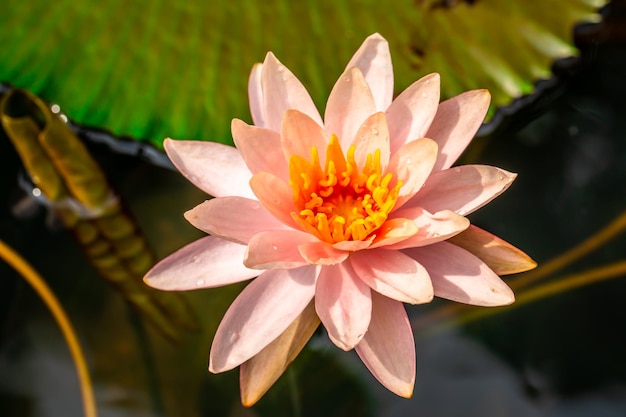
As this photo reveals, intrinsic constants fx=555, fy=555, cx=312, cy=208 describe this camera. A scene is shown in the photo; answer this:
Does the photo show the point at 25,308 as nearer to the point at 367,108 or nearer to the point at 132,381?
the point at 132,381

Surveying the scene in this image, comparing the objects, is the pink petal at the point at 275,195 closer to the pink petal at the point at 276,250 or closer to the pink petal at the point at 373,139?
the pink petal at the point at 276,250

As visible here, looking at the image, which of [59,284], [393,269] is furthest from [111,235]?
[393,269]

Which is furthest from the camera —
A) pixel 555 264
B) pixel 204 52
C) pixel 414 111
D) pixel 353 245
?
pixel 555 264

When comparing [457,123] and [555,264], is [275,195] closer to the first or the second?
[457,123]

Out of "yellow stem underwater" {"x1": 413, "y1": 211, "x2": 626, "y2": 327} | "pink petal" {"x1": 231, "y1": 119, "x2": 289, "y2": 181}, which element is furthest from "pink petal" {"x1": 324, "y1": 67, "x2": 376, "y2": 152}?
"yellow stem underwater" {"x1": 413, "y1": 211, "x2": 626, "y2": 327}

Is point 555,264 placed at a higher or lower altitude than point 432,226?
lower

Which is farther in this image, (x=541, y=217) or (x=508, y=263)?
(x=541, y=217)

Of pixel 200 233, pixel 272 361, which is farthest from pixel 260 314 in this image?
pixel 200 233

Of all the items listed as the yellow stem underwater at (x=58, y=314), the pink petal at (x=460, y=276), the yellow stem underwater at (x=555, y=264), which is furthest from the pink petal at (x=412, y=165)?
the yellow stem underwater at (x=58, y=314)
